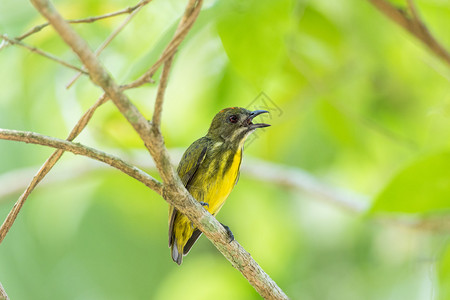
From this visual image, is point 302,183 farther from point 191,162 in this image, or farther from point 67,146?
point 67,146

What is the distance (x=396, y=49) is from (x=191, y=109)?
1.54m

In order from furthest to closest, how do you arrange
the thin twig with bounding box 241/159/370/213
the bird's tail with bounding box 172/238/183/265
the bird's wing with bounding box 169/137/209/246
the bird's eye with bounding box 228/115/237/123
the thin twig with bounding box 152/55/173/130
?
the thin twig with bounding box 241/159/370/213, the bird's eye with bounding box 228/115/237/123, the bird's tail with bounding box 172/238/183/265, the bird's wing with bounding box 169/137/209/246, the thin twig with bounding box 152/55/173/130

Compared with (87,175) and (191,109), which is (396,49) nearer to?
(191,109)

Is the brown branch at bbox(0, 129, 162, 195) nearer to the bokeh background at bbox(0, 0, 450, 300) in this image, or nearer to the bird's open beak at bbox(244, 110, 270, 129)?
the bokeh background at bbox(0, 0, 450, 300)

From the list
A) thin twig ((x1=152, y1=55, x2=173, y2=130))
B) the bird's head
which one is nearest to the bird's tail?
the bird's head

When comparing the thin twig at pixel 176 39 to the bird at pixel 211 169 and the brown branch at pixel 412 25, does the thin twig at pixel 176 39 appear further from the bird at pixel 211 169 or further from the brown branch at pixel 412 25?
the bird at pixel 211 169

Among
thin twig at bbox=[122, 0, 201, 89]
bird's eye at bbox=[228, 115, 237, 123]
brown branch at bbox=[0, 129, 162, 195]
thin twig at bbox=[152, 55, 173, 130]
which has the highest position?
bird's eye at bbox=[228, 115, 237, 123]

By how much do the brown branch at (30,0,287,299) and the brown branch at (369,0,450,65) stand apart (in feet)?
3.45

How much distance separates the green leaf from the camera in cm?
235

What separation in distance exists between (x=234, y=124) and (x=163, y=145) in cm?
183

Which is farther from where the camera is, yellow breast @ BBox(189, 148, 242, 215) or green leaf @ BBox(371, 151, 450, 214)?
yellow breast @ BBox(189, 148, 242, 215)

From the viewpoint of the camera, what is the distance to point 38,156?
4746mm

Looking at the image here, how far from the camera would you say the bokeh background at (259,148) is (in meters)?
2.41

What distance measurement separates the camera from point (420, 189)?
2377 millimetres
